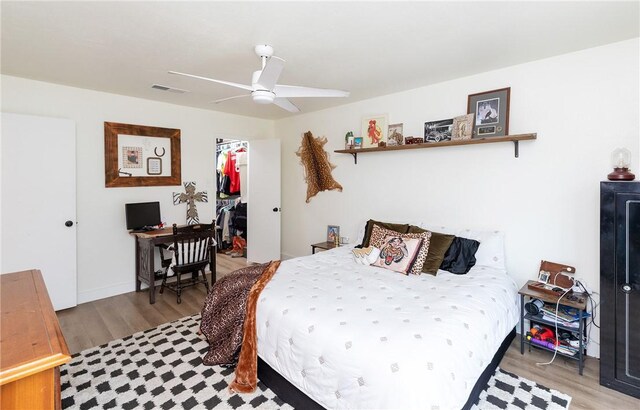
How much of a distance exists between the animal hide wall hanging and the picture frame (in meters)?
1.77

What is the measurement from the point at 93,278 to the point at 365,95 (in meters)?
3.87

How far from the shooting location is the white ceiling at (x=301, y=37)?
1958mm

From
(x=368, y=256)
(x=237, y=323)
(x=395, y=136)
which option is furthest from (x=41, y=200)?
(x=395, y=136)

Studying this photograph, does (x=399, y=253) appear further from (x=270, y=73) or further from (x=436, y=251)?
(x=270, y=73)

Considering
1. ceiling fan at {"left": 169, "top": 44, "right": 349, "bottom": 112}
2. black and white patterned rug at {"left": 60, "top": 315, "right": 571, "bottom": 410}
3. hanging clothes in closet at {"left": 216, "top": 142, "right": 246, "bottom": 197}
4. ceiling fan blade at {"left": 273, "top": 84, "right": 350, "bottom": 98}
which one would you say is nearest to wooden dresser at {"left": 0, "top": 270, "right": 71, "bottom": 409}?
black and white patterned rug at {"left": 60, "top": 315, "right": 571, "bottom": 410}

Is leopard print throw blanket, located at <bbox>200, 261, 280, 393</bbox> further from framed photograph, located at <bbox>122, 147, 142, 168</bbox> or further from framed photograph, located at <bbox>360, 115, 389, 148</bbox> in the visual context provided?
Answer: framed photograph, located at <bbox>122, 147, 142, 168</bbox>

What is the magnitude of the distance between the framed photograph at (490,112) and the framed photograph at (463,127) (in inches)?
2.7

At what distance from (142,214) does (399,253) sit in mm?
3153

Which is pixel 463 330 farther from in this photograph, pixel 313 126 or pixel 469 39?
pixel 313 126

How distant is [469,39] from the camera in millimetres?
2369

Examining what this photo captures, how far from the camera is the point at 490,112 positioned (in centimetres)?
302

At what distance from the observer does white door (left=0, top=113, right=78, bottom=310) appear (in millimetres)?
3156

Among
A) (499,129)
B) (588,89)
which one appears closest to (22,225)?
(499,129)

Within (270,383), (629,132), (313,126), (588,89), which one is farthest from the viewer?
(313,126)
